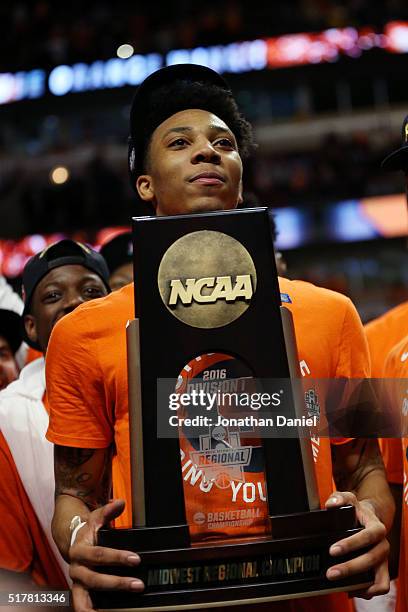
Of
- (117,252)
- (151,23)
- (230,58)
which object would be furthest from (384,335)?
(151,23)

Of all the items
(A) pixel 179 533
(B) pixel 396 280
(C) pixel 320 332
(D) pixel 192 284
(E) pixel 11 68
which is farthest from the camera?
(E) pixel 11 68

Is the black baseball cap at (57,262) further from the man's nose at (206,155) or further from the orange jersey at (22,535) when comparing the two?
the man's nose at (206,155)

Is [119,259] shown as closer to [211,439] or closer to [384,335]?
[384,335]

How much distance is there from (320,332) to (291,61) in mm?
13100

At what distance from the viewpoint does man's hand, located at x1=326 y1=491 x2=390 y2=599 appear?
1353 mm

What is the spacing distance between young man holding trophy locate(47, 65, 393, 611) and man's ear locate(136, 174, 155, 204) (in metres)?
0.06

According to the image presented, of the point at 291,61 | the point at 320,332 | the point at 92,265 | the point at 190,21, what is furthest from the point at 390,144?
the point at 320,332

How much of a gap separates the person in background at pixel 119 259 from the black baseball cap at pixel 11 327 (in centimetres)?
47

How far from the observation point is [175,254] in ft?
4.94

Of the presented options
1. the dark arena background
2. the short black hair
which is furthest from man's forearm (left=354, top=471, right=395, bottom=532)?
the dark arena background

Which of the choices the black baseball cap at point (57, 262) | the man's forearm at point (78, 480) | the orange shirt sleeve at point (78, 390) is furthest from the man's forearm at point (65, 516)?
the black baseball cap at point (57, 262)

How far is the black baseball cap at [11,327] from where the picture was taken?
3193 millimetres

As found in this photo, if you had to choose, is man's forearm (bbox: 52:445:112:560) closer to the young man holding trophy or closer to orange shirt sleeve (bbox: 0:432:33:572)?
the young man holding trophy

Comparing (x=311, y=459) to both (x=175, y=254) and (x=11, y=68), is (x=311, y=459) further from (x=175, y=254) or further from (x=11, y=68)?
(x=11, y=68)
